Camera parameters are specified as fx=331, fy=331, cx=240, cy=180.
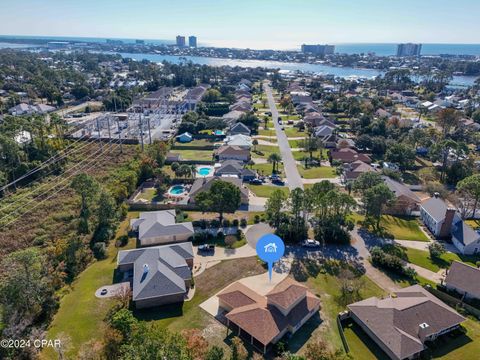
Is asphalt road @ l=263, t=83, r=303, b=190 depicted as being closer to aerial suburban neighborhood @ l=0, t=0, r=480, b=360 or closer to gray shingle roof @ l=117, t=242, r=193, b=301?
aerial suburban neighborhood @ l=0, t=0, r=480, b=360

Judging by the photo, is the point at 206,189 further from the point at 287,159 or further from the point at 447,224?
the point at 447,224

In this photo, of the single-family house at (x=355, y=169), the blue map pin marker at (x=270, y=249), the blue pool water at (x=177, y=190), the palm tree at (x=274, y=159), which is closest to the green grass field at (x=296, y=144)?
the palm tree at (x=274, y=159)

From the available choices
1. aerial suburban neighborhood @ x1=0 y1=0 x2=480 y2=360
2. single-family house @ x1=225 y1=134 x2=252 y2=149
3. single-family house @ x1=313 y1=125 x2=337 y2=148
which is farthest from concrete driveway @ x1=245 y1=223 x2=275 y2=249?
single-family house @ x1=313 y1=125 x2=337 y2=148

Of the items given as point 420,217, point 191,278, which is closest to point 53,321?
point 191,278

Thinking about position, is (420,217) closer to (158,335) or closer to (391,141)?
(391,141)

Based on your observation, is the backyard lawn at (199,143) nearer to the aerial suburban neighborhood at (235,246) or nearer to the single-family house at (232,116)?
the aerial suburban neighborhood at (235,246)

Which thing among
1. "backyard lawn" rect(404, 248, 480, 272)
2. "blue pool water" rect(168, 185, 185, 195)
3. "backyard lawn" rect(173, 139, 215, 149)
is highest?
"backyard lawn" rect(173, 139, 215, 149)
